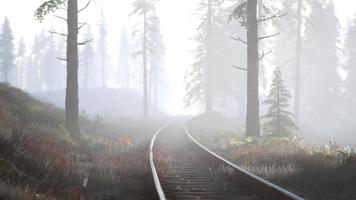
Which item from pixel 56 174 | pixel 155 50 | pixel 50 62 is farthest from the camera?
pixel 50 62

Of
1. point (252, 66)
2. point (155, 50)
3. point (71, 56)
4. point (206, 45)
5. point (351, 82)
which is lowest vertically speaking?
point (252, 66)

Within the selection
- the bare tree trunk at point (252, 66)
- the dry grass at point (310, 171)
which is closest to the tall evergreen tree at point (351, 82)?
the bare tree trunk at point (252, 66)

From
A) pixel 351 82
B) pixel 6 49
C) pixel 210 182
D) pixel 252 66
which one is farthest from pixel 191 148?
pixel 6 49

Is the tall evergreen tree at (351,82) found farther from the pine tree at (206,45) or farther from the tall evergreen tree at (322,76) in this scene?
the pine tree at (206,45)

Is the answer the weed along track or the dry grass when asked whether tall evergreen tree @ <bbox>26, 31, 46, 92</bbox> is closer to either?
the weed along track

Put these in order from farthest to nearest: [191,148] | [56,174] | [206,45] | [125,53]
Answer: [125,53] → [206,45] → [191,148] → [56,174]

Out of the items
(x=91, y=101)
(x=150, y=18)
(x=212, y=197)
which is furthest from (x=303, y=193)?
(x=91, y=101)

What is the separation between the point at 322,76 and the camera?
53312 millimetres

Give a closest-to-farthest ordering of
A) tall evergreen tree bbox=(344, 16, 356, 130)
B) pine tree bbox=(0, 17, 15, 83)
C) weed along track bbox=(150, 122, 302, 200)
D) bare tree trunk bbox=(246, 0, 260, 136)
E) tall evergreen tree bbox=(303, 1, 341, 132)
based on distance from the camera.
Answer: weed along track bbox=(150, 122, 302, 200), bare tree trunk bbox=(246, 0, 260, 136), tall evergreen tree bbox=(303, 1, 341, 132), tall evergreen tree bbox=(344, 16, 356, 130), pine tree bbox=(0, 17, 15, 83)

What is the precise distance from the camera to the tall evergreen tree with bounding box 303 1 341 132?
52.4 m

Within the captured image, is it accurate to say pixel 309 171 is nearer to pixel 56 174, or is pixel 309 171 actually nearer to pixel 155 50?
pixel 56 174

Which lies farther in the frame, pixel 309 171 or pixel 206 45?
pixel 206 45

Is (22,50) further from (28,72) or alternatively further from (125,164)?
(125,164)

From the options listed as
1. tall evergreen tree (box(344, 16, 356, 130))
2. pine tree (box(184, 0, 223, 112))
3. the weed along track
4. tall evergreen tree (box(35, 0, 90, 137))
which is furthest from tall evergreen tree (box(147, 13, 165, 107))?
the weed along track
